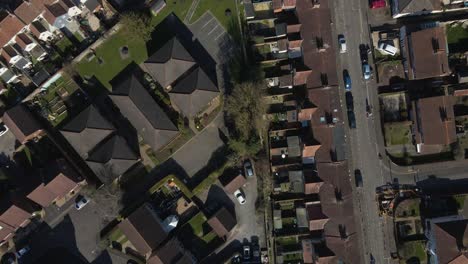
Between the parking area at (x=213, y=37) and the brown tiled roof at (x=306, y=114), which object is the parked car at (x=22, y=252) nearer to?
the parking area at (x=213, y=37)

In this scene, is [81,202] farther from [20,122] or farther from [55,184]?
[20,122]

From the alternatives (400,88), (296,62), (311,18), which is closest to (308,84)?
(296,62)

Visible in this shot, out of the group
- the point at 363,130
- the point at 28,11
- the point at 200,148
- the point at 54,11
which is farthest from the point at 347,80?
the point at 28,11

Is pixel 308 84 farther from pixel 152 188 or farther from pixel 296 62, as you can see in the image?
pixel 152 188

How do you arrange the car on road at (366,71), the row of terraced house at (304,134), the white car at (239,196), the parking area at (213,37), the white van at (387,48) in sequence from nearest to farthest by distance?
the row of terraced house at (304,134), the white van at (387,48), the car on road at (366,71), the white car at (239,196), the parking area at (213,37)

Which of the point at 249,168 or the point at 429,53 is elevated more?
the point at 429,53

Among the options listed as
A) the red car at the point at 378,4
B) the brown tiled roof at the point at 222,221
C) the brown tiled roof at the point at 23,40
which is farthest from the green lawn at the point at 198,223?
the red car at the point at 378,4
